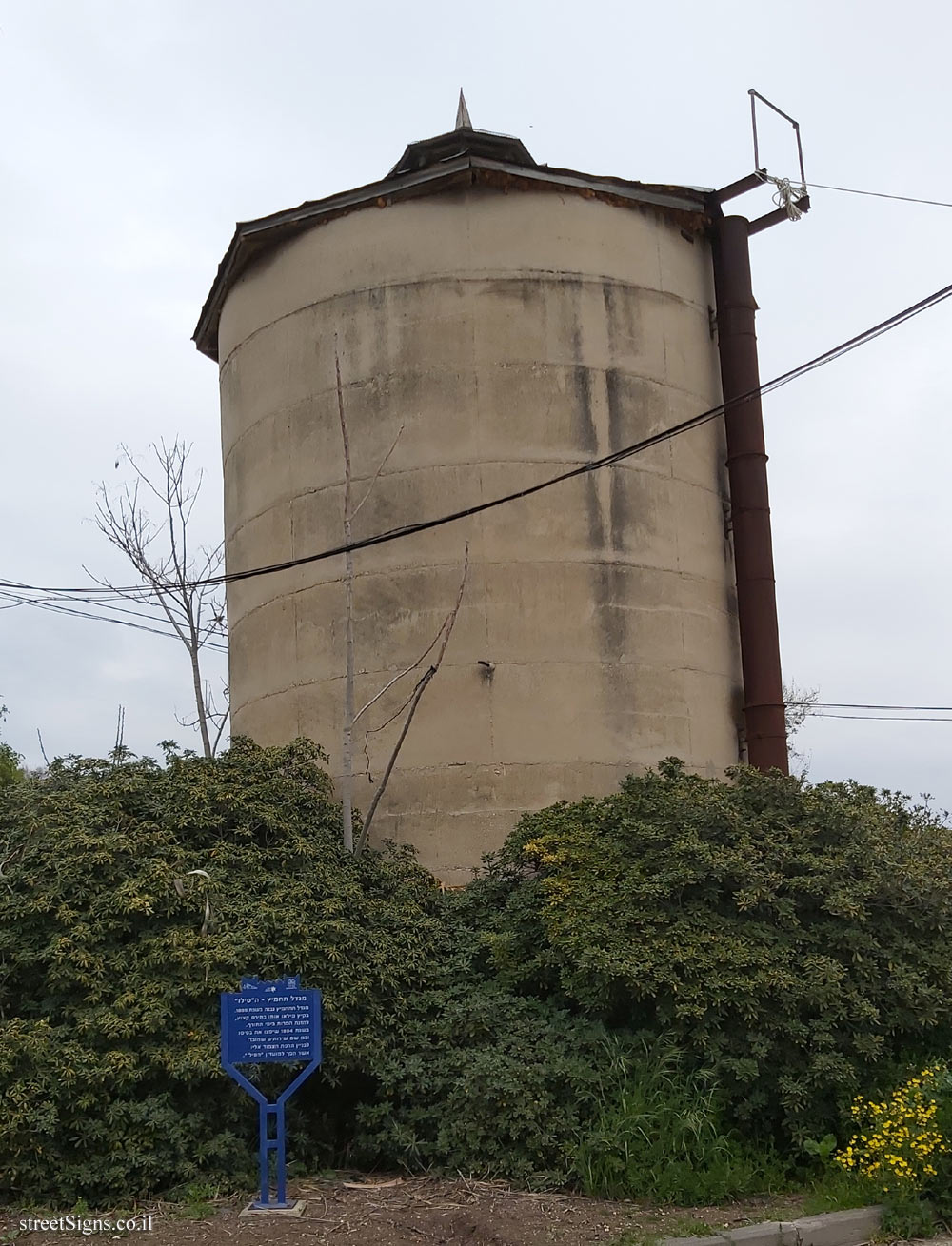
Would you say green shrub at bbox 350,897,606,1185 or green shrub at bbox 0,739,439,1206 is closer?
green shrub at bbox 0,739,439,1206

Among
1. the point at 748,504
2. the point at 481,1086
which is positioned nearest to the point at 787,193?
the point at 748,504

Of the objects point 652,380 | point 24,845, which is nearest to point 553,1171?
point 24,845

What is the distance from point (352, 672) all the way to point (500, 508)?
8.10 ft

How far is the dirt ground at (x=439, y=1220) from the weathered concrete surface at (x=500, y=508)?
17.1 ft

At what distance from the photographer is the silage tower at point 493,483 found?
13.6m

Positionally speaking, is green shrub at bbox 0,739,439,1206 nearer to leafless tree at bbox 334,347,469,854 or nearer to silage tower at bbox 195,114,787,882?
leafless tree at bbox 334,347,469,854

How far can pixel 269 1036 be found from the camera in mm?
8086

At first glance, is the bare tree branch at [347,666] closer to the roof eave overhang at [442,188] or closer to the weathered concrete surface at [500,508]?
the weathered concrete surface at [500,508]

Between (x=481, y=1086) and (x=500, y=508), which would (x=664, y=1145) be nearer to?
(x=481, y=1086)

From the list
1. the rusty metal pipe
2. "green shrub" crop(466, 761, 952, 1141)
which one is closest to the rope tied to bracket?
the rusty metal pipe

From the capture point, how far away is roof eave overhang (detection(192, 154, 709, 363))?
48.1 ft

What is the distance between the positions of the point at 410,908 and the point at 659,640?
483cm

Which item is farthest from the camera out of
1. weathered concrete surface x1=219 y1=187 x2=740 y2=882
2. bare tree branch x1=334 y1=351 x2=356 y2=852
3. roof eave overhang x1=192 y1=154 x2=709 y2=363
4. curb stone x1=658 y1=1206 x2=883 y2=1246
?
roof eave overhang x1=192 y1=154 x2=709 y2=363

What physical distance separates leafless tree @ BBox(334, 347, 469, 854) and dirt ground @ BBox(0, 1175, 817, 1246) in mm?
3984
